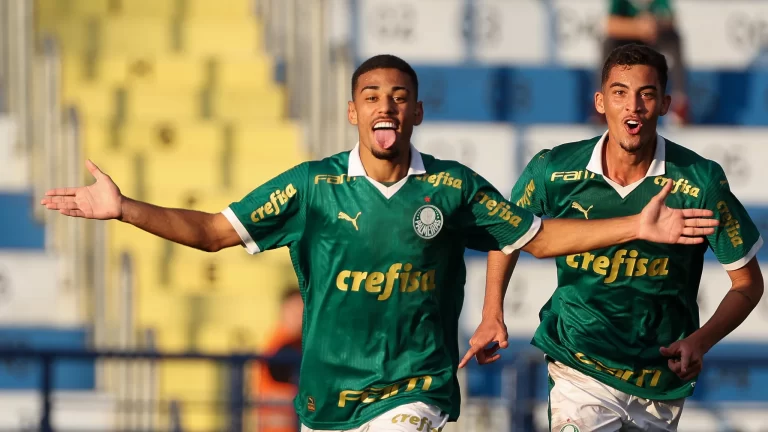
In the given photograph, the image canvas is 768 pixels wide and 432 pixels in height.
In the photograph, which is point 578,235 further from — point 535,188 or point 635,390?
point 635,390

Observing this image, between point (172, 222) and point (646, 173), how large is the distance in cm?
176

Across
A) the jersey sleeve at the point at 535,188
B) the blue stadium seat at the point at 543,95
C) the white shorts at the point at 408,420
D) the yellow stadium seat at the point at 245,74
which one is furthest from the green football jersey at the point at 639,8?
the white shorts at the point at 408,420

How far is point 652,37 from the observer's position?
10.6 metres

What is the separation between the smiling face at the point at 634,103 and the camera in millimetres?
5086

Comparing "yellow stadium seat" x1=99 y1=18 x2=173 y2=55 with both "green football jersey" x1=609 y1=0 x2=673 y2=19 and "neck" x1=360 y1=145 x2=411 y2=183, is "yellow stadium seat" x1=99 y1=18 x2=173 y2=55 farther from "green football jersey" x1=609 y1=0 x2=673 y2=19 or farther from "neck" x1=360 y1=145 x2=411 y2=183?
"neck" x1=360 y1=145 x2=411 y2=183

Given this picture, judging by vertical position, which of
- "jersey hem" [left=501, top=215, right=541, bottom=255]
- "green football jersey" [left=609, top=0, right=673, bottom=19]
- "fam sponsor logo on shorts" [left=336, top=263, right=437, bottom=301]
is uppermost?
"green football jersey" [left=609, top=0, right=673, bottom=19]

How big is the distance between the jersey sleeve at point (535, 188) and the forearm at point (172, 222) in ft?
4.05

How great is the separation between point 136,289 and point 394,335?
541 cm

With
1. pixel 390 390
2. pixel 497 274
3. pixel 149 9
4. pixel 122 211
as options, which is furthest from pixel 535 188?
pixel 149 9

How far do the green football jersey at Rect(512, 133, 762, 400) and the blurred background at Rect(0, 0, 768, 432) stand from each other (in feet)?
9.63

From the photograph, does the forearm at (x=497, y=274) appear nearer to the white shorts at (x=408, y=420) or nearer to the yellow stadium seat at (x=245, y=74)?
the white shorts at (x=408, y=420)

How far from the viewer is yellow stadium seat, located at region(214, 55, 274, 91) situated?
11.6 meters

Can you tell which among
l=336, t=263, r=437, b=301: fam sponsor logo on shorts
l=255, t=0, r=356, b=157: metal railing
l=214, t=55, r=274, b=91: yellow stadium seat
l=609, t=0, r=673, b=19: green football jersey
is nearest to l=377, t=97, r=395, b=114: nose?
l=336, t=263, r=437, b=301: fam sponsor logo on shorts

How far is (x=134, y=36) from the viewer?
11906 mm
